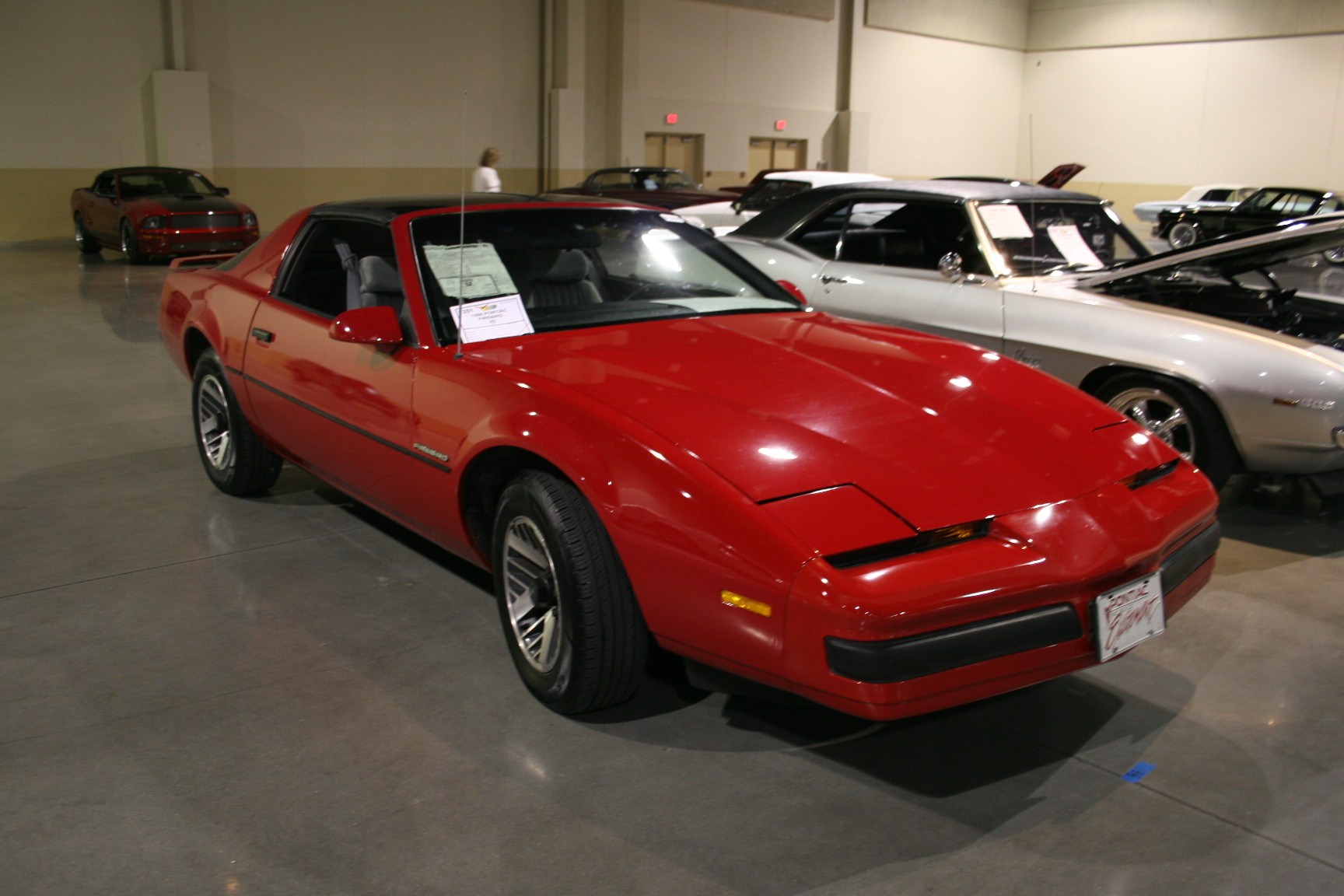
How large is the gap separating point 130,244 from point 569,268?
39.4 ft

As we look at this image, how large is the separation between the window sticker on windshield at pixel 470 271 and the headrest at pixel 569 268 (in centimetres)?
21

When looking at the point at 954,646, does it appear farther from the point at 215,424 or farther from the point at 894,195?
the point at 894,195

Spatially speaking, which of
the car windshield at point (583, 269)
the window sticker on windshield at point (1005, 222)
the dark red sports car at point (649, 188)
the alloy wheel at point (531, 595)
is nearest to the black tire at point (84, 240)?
the dark red sports car at point (649, 188)

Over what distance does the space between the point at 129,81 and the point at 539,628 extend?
1717 cm

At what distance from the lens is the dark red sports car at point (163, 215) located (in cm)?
1303

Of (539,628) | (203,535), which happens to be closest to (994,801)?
(539,628)

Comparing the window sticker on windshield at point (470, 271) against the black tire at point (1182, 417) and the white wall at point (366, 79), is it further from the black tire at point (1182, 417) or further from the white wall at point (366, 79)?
the white wall at point (366, 79)

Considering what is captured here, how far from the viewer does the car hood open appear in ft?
14.0

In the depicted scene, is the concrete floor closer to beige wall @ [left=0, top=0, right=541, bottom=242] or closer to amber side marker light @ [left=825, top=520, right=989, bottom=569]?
amber side marker light @ [left=825, top=520, right=989, bottom=569]

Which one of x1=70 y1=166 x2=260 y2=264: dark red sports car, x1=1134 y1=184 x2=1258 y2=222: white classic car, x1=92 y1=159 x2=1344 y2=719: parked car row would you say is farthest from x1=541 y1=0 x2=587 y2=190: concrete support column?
x1=92 y1=159 x2=1344 y2=719: parked car row

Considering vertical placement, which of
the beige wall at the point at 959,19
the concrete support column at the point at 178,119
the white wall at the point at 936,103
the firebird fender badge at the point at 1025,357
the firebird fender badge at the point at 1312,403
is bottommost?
the firebird fender badge at the point at 1312,403

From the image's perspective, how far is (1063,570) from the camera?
7.13ft

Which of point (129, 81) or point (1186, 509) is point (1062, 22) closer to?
point (129, 81)

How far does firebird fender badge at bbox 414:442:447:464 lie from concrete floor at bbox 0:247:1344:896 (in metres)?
0.57
